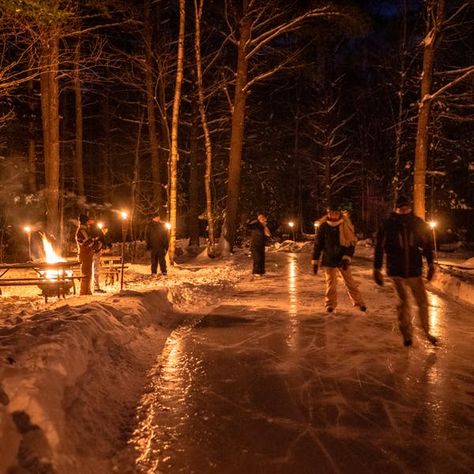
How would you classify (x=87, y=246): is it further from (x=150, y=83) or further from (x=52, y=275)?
(x=150, y=83)

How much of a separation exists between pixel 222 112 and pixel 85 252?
21339 mm

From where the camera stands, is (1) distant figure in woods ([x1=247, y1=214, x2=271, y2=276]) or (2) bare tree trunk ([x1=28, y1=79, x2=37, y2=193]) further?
(2) bare tree trunk ([x1=28, y1=79, x2=37, y2=193])

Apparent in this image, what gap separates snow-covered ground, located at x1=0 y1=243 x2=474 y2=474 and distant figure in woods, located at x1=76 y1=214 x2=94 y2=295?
2859mm

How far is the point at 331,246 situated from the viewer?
32.1ft

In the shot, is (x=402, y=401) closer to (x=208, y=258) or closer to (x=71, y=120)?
(x=208, y=258)

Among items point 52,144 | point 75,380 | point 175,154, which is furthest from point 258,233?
point 75,380

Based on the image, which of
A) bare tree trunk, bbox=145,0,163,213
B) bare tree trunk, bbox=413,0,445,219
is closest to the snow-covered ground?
bare tree trunk, bbox=413,0,445,219

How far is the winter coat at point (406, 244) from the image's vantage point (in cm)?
747

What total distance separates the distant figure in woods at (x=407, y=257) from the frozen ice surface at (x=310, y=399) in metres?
0.42

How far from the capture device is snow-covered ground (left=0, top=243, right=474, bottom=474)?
385 centimetres

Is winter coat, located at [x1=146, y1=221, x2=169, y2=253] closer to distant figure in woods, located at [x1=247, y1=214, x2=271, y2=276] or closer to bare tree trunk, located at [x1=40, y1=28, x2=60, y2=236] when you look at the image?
distant figure in woods, located at [x1=247, y1=214, x2=271, y2=276]

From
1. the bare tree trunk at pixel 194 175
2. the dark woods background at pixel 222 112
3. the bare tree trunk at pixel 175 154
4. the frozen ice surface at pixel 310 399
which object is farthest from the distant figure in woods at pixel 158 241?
the bare tree trunk at pixel 194 175

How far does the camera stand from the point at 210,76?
3231cm

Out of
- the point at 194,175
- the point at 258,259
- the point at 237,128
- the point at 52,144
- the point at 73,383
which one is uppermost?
the point at 237,128
